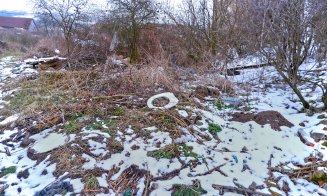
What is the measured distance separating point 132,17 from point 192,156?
23.5 feet

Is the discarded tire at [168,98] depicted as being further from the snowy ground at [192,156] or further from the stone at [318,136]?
the stone at [318,136]

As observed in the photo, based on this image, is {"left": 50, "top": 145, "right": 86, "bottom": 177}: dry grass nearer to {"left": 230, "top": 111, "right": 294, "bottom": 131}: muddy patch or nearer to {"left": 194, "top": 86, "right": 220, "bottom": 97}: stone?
{"left": 230, "top": 111, "right": 294, "bottom": 131}: muddy patch

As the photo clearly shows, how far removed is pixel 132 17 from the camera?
8992 mm

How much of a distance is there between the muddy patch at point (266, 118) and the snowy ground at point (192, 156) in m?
0.10

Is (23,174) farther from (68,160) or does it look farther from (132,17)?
(132,17)

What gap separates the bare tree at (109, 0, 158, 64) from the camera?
883cm

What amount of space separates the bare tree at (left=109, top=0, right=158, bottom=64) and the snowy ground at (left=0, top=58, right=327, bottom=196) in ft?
19.5

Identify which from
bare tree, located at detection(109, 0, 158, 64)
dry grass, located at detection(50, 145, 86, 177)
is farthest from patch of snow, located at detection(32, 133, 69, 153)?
bare tree, located at detection(109, 0, 158, 64)

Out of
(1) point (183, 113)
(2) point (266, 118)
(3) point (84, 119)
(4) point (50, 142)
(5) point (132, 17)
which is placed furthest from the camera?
(5) point (132, 17)

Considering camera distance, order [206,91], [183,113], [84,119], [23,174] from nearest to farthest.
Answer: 1. [23,174]
2. [84,119]
3. [183,113]
4. [206,91]

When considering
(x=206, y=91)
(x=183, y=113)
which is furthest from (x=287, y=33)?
(x=183, y=113)

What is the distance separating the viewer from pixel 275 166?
116 inches

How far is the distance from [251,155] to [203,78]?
303cm

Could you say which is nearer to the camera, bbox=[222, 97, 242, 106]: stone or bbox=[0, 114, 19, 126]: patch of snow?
bbox=[0, 114, 19, 126]: patch of snow
